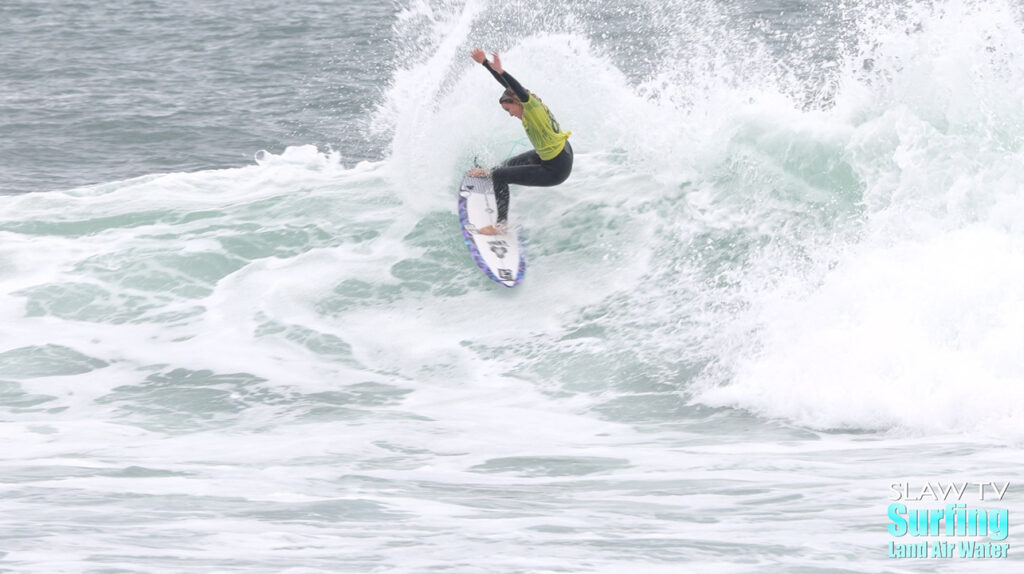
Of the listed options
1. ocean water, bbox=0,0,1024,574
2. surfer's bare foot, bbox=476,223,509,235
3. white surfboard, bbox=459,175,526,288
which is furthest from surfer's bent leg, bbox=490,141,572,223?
ocean water, bbox=0,0,1024,574

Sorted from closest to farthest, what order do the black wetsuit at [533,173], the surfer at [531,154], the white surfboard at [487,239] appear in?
the surfer at [531,154] < the white surfboard at [487,239] < the black wetsuit at [533,173]

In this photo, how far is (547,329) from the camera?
36.8ft

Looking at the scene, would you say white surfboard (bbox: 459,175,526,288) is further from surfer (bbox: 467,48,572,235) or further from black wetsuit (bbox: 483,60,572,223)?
black wetsuit (bbox: 483,60,572,223)

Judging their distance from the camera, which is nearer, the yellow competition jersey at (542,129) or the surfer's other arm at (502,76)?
the surfer's other arm at (502,76)

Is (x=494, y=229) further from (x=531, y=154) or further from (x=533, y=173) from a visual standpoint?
(x=531, y=154)

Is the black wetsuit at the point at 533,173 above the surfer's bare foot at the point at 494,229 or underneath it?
above

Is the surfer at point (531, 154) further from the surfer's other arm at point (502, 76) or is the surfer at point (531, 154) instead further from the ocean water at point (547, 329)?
the ocean water at point (547, 329)

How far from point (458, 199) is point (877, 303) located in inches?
197

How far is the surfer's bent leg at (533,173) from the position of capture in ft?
39.5

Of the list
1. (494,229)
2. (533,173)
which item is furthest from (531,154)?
(494,229)

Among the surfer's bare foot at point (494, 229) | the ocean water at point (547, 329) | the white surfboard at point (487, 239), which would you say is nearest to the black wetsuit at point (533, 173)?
the surfer's bare foot at point (494, 229)

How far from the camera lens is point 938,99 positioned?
11.8 metres

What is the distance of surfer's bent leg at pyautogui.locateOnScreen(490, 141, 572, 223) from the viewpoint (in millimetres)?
12055

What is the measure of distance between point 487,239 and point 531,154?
3.39 ft
